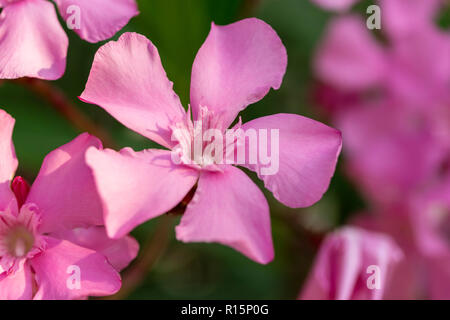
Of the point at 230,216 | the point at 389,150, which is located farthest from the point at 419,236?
the point at 230,216

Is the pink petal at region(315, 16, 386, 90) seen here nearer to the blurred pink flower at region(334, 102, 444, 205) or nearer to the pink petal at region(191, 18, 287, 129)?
Answer: the blurred pink flower at region(334, 102, 444, 205)

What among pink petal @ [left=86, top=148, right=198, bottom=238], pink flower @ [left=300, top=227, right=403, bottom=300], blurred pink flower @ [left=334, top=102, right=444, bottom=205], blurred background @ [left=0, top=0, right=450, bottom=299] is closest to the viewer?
pink petal @ [left=86, top=148, right=198, bottom=238]

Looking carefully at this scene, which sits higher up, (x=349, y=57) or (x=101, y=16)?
(x=101, y=16)

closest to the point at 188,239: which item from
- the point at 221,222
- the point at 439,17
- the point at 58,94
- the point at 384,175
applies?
the point at 221,222

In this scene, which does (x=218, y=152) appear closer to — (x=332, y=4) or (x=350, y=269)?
(x=350, y=269)

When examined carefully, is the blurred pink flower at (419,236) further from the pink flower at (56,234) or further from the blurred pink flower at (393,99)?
the pink flower at (56,234)

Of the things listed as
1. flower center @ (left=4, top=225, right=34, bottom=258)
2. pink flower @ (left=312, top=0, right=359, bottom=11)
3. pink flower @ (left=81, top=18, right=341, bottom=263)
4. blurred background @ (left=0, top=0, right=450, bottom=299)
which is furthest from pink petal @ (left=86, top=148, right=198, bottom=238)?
pink flower @ (left=312, top=0, right=359, bottom=11)

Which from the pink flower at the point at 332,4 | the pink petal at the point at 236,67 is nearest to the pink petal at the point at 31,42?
the pink petal at the point at 236,67
